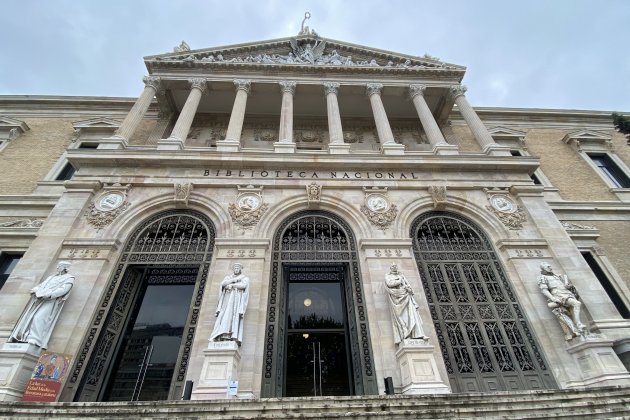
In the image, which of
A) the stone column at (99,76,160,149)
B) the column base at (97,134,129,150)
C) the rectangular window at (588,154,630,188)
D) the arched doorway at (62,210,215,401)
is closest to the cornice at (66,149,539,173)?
the column base at (97,134,129,150)

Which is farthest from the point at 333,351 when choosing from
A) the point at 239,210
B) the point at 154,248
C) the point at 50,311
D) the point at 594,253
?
the point at 594,253

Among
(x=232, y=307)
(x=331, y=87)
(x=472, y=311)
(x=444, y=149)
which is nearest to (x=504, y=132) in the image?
(x=444, y=149)

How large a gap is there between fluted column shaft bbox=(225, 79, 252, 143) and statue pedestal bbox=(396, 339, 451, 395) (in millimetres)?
8717

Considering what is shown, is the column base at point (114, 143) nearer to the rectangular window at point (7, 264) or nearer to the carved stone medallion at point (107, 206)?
the carved stone medallion at point (107, 206)

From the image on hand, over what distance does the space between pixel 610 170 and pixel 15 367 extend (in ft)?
74.8

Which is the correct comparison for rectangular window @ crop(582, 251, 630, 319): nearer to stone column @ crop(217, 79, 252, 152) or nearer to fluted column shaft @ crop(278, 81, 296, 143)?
fluted column shaft @ crop(278, 81, 296, 143)

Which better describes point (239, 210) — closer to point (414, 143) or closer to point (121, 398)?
point (121, 398)

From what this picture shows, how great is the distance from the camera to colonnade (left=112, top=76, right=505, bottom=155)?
38.8ft

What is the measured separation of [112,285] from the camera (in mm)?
8711

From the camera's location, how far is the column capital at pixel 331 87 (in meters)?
14.2

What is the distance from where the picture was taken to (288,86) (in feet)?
46.6

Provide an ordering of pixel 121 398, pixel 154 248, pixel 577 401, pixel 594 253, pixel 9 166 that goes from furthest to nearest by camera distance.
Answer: pixel 9 166
pixel 594 253
pixel 154 248
pixel 121 398
pixel 577 401

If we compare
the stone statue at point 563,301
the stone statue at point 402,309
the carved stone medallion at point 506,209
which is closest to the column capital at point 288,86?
the carved stone medallion at point 506,209

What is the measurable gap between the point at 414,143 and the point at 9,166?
58.9 ft
